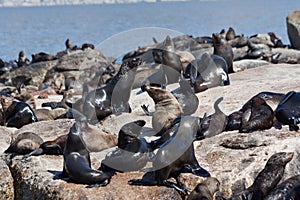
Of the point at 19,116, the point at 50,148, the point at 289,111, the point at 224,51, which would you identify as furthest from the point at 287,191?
the point at 224,51

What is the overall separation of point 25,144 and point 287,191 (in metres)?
3.35

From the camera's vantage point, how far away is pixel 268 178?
5922mm

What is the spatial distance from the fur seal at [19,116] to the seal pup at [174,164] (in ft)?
11.8

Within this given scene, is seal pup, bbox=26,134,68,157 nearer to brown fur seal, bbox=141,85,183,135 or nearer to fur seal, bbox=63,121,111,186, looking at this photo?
fur seal, bbox=63,121,111,186

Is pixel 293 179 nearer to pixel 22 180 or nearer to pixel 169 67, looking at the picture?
pixel 22 180

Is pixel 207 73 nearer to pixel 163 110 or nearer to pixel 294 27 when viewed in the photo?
pixel 163 110

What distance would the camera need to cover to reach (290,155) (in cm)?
620

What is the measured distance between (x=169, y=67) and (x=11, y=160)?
540 cm

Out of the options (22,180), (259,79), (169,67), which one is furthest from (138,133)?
(169,67)

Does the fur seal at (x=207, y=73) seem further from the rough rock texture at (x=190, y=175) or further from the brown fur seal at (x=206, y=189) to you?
the brown fur seal at (x=206, y=189)

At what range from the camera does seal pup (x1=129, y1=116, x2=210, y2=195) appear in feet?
20.2

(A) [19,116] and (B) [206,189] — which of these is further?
(A) [19,116]

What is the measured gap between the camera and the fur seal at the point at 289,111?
7.27 metres

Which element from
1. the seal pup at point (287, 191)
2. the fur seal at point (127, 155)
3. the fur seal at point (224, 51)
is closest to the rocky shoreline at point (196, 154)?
the fur seal at point (127, 155)
